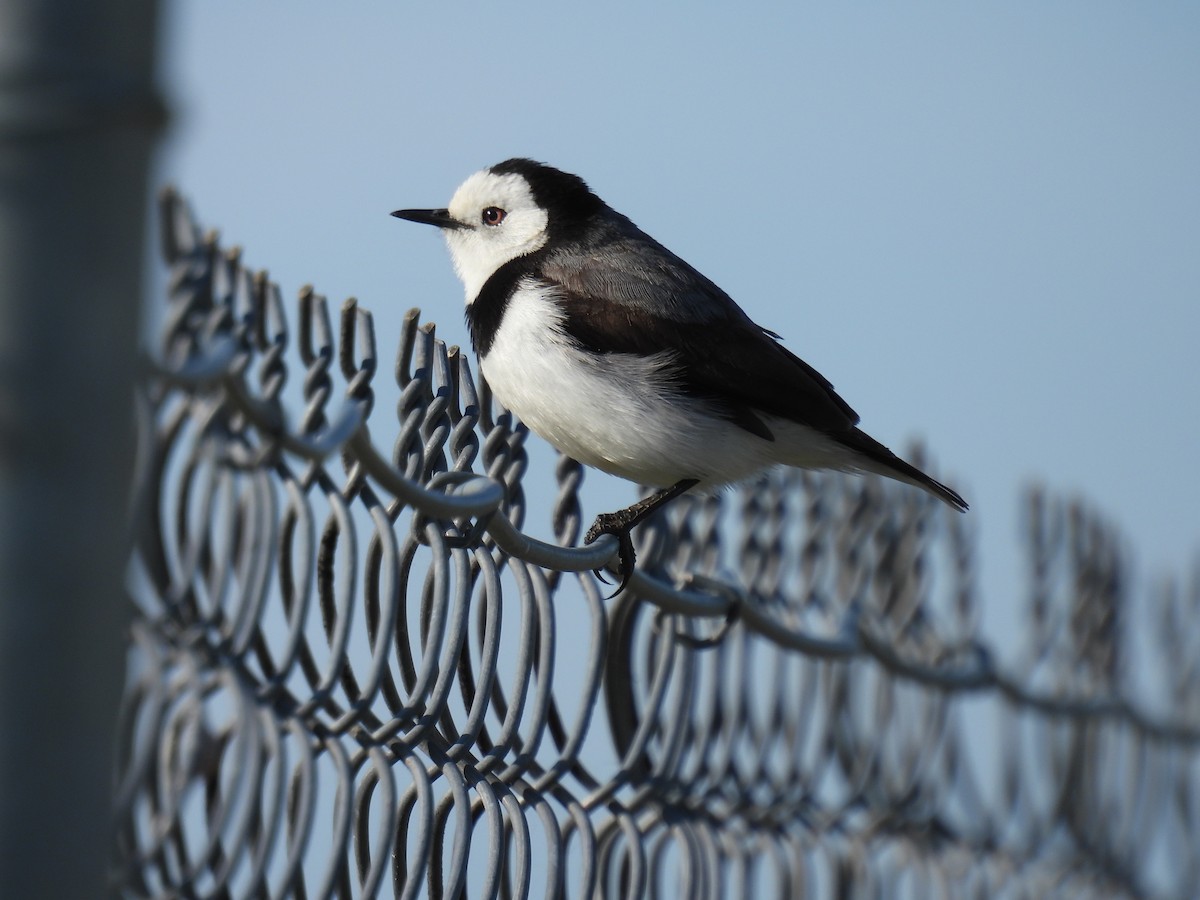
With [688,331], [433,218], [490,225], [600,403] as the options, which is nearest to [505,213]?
[490,225]

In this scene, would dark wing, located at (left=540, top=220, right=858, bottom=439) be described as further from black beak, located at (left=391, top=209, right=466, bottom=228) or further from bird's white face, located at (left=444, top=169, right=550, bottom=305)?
black beak, located at (left=391, top=209, right=466, bottom=228)

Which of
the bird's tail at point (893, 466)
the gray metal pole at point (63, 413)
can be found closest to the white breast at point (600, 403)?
the bird's tail at point (893, 466)

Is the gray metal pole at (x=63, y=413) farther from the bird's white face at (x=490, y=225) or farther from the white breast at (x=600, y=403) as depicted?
the bird's white face at (x=490, y=225)

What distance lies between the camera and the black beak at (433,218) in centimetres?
505

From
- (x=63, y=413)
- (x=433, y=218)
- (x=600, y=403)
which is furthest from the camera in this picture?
(x=433, y=218)

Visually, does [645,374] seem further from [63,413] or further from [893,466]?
[63,413]

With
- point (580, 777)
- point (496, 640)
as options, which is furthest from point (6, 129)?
point (580, 777)

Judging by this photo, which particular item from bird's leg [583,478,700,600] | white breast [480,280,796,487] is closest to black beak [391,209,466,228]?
white breast [480,280,796,487]

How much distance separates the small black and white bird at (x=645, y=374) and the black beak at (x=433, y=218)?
0.27m

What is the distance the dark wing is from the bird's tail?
51 mm

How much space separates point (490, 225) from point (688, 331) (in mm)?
1046

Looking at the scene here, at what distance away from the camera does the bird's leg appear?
3.73 m

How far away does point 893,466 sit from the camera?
4609 mm

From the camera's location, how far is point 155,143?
1069 mm
